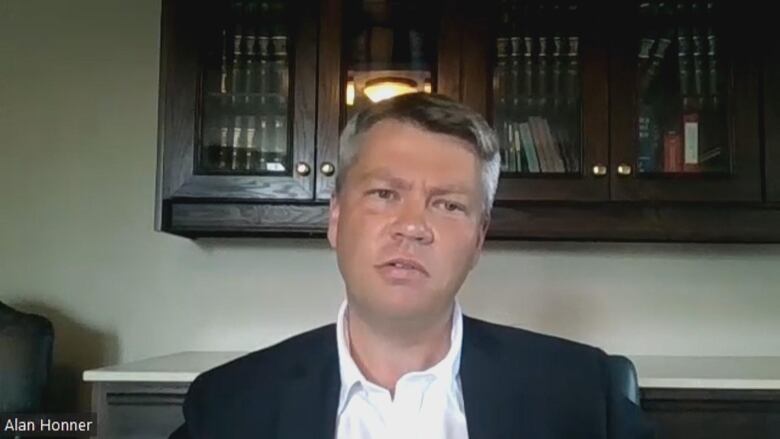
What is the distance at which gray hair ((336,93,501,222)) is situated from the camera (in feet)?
4.03

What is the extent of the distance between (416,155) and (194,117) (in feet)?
3.48

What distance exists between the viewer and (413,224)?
1167mm

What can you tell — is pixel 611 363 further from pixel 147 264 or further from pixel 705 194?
pixel 147 264

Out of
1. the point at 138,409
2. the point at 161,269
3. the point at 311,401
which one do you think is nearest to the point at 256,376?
the point at 311,401

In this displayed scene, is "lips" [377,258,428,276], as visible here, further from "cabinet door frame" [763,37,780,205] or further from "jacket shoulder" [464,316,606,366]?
"cabinet door frame" [763,37,780,205]

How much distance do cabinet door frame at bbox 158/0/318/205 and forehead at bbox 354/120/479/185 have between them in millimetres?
849

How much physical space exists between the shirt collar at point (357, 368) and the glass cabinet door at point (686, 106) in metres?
0.97

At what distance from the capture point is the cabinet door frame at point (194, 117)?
206 cm

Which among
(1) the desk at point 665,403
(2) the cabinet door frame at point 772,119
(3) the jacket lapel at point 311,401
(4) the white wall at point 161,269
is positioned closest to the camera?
(3) the jacket lapel at point 311,401

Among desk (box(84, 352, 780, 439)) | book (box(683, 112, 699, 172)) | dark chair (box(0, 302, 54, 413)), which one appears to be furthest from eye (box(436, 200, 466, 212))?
dark chair (box(0, 302, 54, 413))

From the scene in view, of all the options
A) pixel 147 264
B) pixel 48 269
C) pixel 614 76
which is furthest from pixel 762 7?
pixel 48 269

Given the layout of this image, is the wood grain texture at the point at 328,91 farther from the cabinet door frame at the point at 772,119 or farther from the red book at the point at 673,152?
the cabinet door frame at the point at 772,119

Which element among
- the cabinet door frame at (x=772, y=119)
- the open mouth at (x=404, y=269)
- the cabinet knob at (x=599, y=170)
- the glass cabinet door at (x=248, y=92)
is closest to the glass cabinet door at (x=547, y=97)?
the cabinet knob at (x=599, y=170)

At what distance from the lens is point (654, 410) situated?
181 cm
